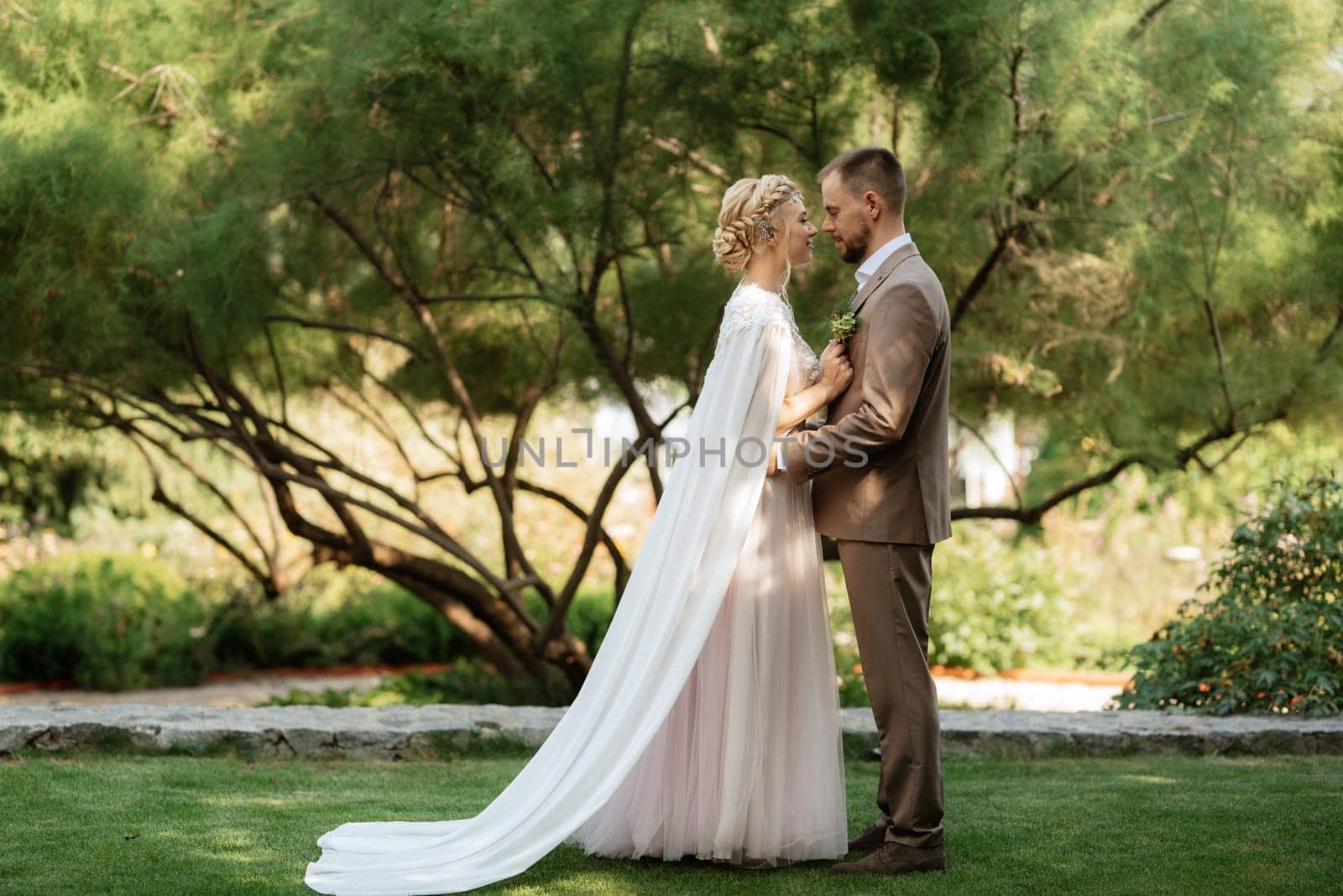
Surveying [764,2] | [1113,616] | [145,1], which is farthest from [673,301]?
[1113,616]

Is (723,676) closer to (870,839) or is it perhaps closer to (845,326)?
(870,839)

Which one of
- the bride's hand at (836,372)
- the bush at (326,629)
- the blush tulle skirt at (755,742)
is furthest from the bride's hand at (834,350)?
the bush at (326,629)

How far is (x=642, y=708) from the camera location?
330 cm

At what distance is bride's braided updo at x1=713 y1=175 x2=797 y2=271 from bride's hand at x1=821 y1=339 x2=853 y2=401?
33cm

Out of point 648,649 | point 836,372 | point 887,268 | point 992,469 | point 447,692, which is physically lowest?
point 447,692

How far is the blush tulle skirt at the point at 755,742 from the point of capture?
3.31 metres

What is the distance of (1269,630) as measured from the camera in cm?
565

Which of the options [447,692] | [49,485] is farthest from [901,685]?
[49,485]

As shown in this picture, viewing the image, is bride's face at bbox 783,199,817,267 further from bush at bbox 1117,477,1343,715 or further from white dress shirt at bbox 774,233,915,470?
bush at bbox 1117,477,1343,715

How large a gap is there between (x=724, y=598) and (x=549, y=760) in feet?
2.01

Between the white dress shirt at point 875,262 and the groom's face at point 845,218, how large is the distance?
44mm

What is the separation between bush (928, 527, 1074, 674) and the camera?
9664 mm

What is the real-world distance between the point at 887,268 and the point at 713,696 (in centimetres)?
119

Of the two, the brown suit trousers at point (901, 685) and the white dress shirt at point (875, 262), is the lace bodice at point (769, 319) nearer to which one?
the white dress shirt at point (875, 262)
